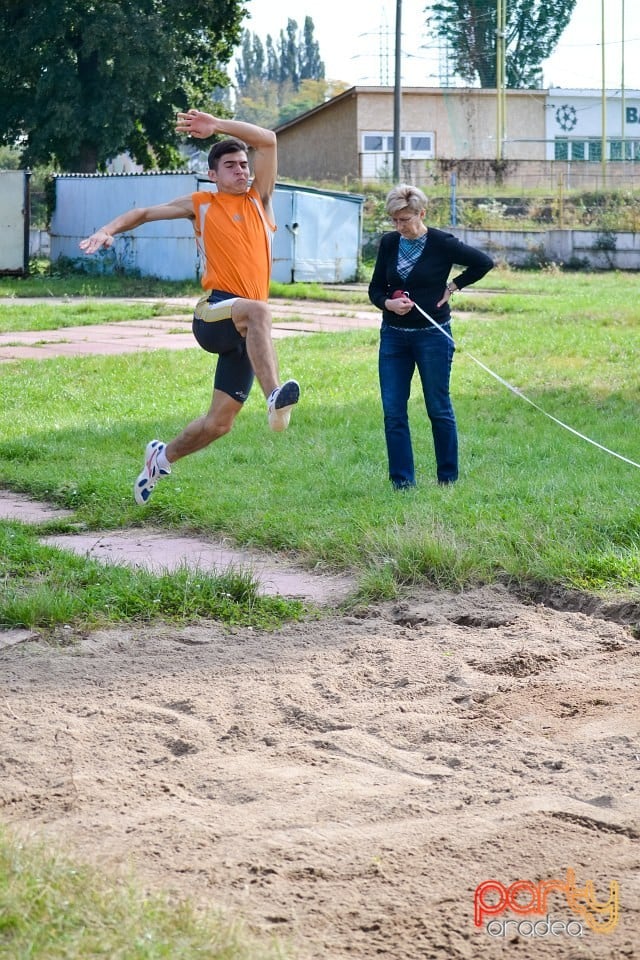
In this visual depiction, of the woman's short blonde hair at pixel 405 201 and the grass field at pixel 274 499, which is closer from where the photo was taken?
the grass field at pixel 274 499

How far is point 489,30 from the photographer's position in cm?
4806

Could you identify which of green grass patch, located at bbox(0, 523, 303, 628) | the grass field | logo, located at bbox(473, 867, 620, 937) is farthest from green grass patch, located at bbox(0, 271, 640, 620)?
logo, located at bbox(473, 867, 620, 937)

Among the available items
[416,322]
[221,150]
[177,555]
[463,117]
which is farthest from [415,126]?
[177,555]

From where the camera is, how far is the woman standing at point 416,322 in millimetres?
7848

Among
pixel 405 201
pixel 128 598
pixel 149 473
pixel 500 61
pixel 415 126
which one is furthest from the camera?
pixel 415 126

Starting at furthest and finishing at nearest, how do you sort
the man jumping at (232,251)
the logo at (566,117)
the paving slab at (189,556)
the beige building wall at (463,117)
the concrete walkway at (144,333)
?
the logo at (566,117) < the beige building wall at (463,117) < the concrete walkway at (144,333) < the man jumping at (232,251) < the paving slab at (189,556)

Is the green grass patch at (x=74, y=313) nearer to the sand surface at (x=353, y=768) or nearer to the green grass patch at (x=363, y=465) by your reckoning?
the green grass patch at (x=363, y=465)

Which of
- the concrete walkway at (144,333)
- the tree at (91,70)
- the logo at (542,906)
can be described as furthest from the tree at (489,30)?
the logo at (542,906)

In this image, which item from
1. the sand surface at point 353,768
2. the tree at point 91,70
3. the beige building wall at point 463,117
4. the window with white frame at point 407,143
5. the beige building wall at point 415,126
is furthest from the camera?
the window with white frame at point 407,143

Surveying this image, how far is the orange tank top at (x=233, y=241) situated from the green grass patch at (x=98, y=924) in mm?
4201

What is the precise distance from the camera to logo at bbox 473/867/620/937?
2.98 m

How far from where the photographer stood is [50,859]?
10.3 feet

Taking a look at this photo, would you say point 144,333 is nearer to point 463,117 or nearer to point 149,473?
point 149,473

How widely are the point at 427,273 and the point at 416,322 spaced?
1.08ft
